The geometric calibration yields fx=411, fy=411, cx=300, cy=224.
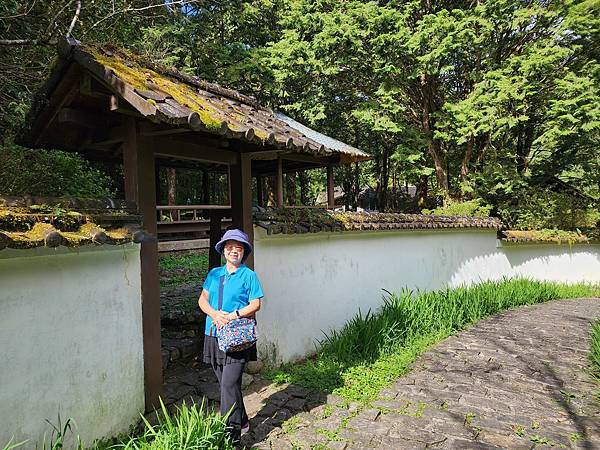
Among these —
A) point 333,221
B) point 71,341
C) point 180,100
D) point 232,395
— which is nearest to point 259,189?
point 333,221

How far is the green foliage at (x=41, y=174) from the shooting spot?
4.97 m

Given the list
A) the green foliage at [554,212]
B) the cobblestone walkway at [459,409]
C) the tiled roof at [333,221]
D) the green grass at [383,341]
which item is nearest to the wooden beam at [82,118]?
the tiled roof at [333,221]

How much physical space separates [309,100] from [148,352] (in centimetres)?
1245

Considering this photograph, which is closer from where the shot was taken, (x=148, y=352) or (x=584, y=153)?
(x=148, y=352)

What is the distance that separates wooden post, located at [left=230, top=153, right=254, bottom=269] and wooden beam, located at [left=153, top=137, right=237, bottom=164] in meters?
0.12

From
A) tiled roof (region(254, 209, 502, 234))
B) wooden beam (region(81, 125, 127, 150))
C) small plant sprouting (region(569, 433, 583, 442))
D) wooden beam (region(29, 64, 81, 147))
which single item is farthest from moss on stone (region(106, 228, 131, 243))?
small plant sprouting (region(569, 433, 583, 442))

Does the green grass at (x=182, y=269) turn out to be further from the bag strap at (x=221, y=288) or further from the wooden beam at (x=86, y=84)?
the bag strap at (x=221, y=288)

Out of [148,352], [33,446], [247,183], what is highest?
[247,183]

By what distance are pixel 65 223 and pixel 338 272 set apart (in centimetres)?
432

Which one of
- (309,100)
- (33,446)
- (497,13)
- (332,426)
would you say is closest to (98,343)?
(33,446)

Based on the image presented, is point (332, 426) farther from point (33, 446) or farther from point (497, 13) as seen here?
point (497, 13)

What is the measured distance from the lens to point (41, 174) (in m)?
5.30

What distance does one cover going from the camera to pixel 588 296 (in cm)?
1243

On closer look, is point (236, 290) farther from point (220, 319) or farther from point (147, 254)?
point (147, 254)
